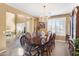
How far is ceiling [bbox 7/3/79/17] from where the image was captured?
2.47 metres

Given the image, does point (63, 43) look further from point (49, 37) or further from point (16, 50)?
point (16, 50)

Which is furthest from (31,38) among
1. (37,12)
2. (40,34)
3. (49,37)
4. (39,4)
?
(39,4)

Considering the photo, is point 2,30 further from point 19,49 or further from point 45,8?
point 45,8

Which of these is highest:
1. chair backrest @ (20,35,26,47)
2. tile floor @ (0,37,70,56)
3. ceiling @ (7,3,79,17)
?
ceiling @ (7,3,79,17)

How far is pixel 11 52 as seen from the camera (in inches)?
97.7

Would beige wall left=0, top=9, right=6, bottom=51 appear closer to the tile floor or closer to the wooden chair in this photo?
the tile floor

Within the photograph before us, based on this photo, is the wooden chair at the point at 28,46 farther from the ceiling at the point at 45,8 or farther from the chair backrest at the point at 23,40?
the ceiling at the point at 45,8

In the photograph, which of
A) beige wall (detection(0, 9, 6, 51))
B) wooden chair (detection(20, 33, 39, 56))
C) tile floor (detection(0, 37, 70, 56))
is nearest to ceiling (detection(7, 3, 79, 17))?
beige wall (detection(0, 9, 6, 51))

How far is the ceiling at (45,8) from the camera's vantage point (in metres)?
2.47

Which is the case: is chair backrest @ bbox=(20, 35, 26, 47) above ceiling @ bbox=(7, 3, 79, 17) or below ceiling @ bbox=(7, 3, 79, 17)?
below

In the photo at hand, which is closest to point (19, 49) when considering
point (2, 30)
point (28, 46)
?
point (28, 46)

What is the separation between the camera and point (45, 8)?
8.25ft

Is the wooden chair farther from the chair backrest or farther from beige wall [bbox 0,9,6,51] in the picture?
beige wall [bbox 0,9,6,51]

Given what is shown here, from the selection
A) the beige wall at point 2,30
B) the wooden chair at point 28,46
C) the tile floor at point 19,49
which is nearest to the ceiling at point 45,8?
the beige wall at point 2,30
